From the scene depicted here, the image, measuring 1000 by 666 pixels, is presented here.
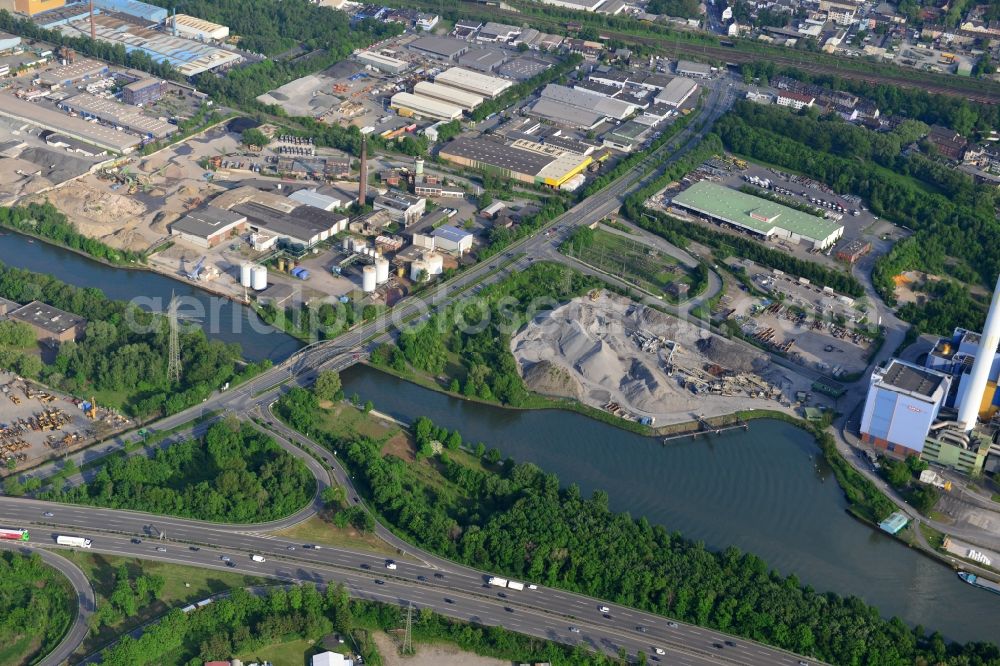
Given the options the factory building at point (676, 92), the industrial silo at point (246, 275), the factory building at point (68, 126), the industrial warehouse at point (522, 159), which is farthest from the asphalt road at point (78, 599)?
the factory building at point (676, 92)

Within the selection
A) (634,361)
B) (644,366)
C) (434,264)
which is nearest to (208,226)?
(434,264)

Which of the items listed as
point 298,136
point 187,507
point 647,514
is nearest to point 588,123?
point 298,136

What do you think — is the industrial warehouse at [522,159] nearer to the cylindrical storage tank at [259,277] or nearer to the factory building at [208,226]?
the factory building at [208,226]

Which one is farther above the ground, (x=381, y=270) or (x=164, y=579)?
(x=381, y=270)

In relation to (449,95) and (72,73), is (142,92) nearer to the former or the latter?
(72,73)

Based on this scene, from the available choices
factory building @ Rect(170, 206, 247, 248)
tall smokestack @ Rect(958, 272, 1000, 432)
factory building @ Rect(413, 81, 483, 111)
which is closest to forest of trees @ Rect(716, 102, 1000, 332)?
tall smokestack @ Rect(958, 272, 1000, 432)

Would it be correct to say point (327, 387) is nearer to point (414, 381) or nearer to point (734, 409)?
point (414, 381)
